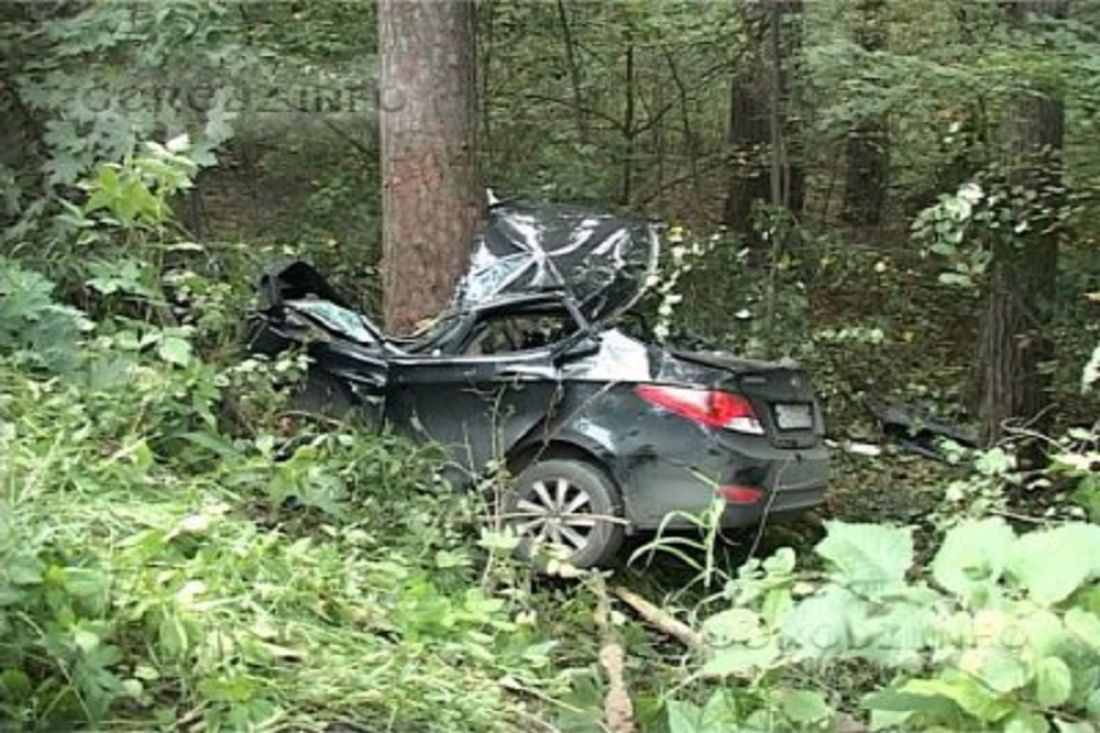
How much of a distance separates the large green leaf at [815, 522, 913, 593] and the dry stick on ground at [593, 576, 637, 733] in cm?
69


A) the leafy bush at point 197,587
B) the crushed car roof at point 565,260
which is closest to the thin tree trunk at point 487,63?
the crushed car roof at point 565,260

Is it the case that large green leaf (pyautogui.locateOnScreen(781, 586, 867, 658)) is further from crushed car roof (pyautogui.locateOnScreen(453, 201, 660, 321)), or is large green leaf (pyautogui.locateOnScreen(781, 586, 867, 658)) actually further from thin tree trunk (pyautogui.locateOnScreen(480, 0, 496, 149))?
thin tree trunk (pyautogui.locateOnScreen(480, 0, 496, 149))

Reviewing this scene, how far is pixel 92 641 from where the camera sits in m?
2.42

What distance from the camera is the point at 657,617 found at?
15.5 ft

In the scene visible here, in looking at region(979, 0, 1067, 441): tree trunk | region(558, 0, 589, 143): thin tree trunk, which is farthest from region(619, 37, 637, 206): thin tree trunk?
A: region(979, 0, 1067, 441): tree trunk


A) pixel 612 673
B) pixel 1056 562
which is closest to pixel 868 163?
pixel 612 673

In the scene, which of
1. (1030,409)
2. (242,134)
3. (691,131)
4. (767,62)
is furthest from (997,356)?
(242,134)

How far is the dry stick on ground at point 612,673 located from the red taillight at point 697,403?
4.50 ft

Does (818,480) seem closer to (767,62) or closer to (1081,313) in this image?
(1081,313)

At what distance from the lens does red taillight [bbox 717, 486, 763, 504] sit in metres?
5.89

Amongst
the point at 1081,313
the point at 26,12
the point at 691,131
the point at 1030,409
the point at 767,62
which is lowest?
the point at 1030,409

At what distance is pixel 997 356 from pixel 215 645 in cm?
741

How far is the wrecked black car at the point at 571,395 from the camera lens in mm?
5852

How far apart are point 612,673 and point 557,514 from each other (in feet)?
7.89
